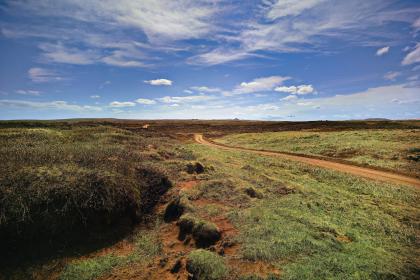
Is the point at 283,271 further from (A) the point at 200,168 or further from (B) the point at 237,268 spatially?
(A) the point at 200,168

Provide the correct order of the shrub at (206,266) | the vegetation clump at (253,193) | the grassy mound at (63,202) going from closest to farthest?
the shrub at (206,266), the grassy mound at (63,202), the vegetation clump at (253,193)

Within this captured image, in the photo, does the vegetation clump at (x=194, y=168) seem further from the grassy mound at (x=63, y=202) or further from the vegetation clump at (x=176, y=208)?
the vegetation clump at (x=176, y=208)

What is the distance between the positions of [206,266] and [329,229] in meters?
5.93

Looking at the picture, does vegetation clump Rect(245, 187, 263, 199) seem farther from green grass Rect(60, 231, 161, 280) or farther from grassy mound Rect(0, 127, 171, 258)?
green grass Rect(60, 231, 161, 280)

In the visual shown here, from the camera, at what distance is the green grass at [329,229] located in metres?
8.90

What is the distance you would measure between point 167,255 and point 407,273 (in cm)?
809

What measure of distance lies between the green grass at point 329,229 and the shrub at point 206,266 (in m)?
0.99

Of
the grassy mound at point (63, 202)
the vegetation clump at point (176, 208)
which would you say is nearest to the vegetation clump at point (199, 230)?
the vegetation clump at point (176, 208)

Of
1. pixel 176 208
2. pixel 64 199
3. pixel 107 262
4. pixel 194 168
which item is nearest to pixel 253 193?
pixel 176 208

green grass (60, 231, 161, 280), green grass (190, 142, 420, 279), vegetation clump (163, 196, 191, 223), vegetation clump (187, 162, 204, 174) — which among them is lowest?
green grass (60, 231, 161, 280)

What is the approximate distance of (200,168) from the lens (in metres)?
19.1

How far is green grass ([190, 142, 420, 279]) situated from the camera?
8898 mm

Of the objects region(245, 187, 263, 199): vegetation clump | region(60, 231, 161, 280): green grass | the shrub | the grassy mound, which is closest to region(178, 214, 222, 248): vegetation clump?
the shrub

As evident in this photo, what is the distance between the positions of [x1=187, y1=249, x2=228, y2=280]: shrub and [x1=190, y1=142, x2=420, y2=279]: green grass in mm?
993
